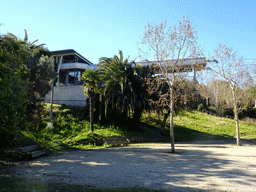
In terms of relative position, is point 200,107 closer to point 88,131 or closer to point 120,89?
point 120,89

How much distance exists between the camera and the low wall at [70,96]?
31.2 m

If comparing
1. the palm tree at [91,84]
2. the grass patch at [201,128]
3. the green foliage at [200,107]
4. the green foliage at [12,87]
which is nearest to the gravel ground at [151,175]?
the green foliage at [12,87]

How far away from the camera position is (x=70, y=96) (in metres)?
32.1

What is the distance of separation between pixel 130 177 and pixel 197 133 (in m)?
26.4

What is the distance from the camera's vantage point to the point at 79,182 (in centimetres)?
664

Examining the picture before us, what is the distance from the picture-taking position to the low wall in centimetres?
3116

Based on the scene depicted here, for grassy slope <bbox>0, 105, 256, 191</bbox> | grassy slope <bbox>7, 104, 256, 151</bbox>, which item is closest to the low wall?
grassy slope <bbox>7, 104, 256, 151</bbox>

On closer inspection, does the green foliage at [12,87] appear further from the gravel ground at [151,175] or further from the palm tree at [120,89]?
the palm tree at [120,89]

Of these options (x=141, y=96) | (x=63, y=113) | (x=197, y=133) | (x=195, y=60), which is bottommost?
(x=197, y=133)

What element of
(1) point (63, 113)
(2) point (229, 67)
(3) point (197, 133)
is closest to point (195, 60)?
(2) point (229, 67)

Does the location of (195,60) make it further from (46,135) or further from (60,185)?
(46,135)

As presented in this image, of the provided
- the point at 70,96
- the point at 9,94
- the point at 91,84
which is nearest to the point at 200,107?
the point at 70,96

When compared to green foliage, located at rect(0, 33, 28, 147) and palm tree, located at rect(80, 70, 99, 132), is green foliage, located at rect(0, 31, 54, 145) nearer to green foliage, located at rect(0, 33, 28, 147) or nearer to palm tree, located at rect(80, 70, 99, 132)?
green foliage, located at rect(0, 33, 28, 147)

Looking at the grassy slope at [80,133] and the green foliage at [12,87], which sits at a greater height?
the green foliage at [12,87]
